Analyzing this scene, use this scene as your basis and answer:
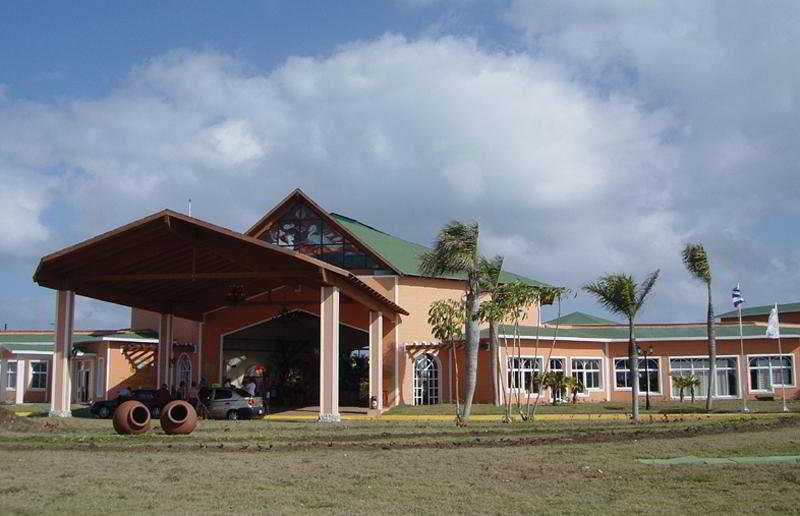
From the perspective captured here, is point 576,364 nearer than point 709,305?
No

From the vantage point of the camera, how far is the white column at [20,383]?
137ft

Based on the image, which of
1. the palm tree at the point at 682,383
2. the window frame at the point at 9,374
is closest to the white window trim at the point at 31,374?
the window frame at the point at 9,374

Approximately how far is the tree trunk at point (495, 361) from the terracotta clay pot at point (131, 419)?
15.7 m

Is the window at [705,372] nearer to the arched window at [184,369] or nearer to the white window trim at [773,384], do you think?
the white window trim at [773,384]

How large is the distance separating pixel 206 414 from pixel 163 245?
239 inches

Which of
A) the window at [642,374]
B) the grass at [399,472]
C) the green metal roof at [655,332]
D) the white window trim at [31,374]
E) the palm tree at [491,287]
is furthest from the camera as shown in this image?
the white window trim at [31,374]

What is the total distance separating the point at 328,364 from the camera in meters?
26.1

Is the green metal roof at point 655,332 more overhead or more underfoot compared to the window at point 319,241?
more underfoot

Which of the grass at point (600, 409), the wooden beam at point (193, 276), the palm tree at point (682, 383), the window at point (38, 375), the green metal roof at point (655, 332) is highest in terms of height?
the wooden beam at point (193, 276)

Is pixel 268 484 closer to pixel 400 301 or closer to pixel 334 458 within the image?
pixel 334 458

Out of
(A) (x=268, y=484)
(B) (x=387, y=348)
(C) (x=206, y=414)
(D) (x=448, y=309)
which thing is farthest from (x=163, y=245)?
(A) (x=268, y=484)

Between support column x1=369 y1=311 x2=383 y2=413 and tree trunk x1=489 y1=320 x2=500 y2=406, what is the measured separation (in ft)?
14.8

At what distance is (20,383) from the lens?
137 feet

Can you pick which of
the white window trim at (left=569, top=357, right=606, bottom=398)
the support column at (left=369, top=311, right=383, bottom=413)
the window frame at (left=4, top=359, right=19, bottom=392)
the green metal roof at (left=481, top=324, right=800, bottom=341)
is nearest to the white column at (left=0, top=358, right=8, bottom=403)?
the window frame at (left=4, top=359, right=19, bottom=392)
